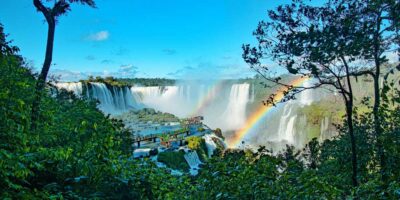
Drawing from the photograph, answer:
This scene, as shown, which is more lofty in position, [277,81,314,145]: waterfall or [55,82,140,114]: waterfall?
[55,82,140,114]: waterfall

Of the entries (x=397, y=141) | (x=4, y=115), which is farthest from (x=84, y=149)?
(x=397, y=141)

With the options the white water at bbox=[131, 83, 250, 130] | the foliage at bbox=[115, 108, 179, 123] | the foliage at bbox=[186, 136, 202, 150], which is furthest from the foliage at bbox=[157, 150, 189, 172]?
the white water at bbox=[131, 83, 250, 130]

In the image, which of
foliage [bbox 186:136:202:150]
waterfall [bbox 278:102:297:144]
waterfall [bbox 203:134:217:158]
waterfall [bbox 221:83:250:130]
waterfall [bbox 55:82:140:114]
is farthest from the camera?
waterfall [bbox 221:83:250:130]

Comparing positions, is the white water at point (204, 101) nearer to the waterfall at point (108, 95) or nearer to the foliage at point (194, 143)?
the waterfall at point (108, 95)

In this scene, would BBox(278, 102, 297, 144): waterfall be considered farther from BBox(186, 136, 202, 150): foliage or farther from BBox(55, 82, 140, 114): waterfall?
BBox(186, 136, 202, 150): foliage

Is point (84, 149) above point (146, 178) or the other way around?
above

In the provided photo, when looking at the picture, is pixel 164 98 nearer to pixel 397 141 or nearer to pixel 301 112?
pixel 301 112

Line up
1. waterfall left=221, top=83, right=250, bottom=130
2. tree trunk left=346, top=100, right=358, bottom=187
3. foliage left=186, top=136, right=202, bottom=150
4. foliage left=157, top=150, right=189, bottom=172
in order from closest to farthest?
tree trunk left=346, top=100, right=358, bottom=187, foliage left=157, top=150, right=189, bottom=172, foliage left=186, top=136, right=202, bottom=150, waterfall left=221, top=83, right=250, bottom=130

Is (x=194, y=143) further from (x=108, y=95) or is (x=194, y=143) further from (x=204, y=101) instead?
(x=204, y=101)
